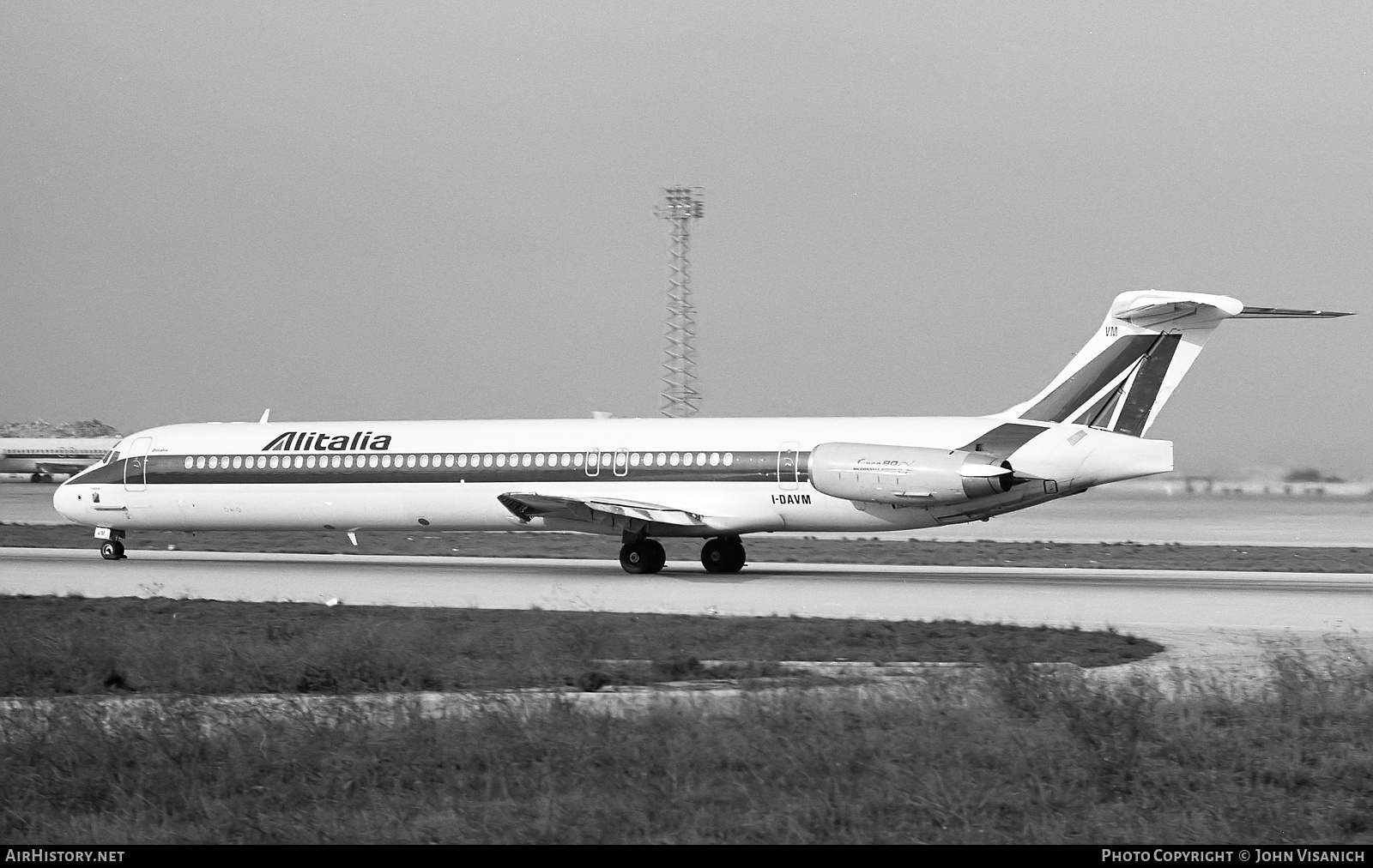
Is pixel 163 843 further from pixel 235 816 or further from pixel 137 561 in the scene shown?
pixel 137 561

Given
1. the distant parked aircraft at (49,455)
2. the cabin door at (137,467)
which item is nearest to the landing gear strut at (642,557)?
the cabin door at (137,467)

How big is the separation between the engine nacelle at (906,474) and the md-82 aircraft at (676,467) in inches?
1.2

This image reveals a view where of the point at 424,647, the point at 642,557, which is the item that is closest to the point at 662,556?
the point at 642,557

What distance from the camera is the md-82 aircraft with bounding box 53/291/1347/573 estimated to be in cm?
2389

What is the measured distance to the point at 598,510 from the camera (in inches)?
1002

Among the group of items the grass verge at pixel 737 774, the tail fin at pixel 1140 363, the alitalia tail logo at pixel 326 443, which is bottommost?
the grass verge at pixel 737 774

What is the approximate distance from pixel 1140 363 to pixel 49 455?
9113 centimetres

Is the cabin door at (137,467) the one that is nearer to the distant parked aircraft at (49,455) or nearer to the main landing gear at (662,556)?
the main landing gear at (662,556)

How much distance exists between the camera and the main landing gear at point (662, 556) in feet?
85.7

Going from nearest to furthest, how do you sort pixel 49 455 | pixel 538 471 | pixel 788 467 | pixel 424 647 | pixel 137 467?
pixel 424 647 → pixel 788 467 → pixel 538 471 → pixel 137 467 → pixel 49 455

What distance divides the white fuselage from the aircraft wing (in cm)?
15

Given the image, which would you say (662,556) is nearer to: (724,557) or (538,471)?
(724,557)

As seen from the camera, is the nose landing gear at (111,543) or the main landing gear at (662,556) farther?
the nose landing gear at (111,543)

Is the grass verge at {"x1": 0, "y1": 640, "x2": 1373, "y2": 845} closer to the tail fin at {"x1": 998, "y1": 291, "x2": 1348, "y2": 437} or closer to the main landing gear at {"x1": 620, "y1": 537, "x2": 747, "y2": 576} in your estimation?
the tail fin at {"x1": 998, "y1": 291, "x2": 1348, "y2": 437}
